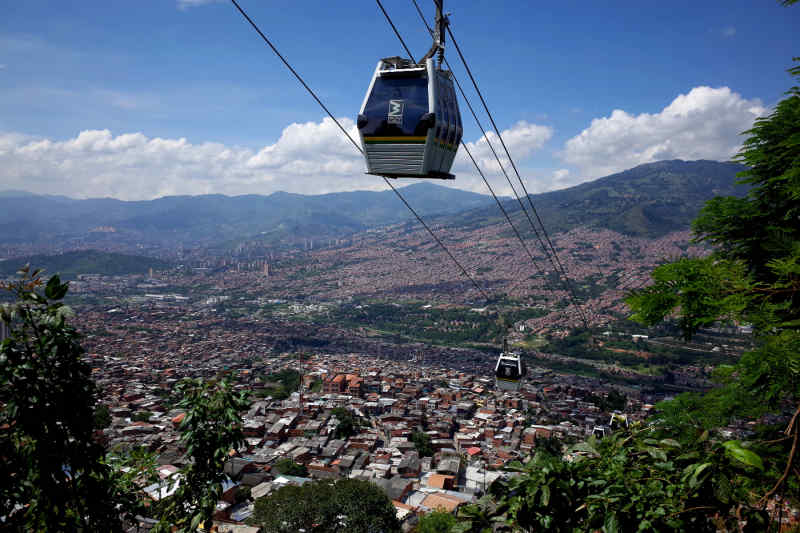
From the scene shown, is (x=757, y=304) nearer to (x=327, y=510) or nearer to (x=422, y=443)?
(x=327, y=510)

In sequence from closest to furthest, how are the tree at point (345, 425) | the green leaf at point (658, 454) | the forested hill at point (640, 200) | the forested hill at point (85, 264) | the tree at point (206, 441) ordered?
the green leaf at point (658, 454) → the tree at point (206, 441) → the tree at point (345, 425) → the forested hill at point (85, 264) → the forested hill at point (640, 200)

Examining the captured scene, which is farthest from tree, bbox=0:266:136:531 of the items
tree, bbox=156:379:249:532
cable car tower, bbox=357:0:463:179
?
cable car tower, bbox=357:0:463:179

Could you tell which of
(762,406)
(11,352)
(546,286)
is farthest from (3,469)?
(546,286)

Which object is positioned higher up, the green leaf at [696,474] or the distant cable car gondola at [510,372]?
the green leaf at [696,474]

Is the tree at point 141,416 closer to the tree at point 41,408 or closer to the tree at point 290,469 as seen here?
the tree at point 290,469

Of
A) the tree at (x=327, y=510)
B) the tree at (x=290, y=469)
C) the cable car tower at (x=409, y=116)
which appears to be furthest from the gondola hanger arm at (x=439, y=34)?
the tree at (x=290, y=469)

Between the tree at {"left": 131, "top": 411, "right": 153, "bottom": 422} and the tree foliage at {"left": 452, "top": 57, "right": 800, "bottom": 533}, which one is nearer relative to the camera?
the tree foliage at {"left": 452, "top": 57, "right": 800, "bottom": 533}

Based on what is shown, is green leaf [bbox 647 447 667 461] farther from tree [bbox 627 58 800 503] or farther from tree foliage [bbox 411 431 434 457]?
tree foliage [bbox 411 431 434 457]
